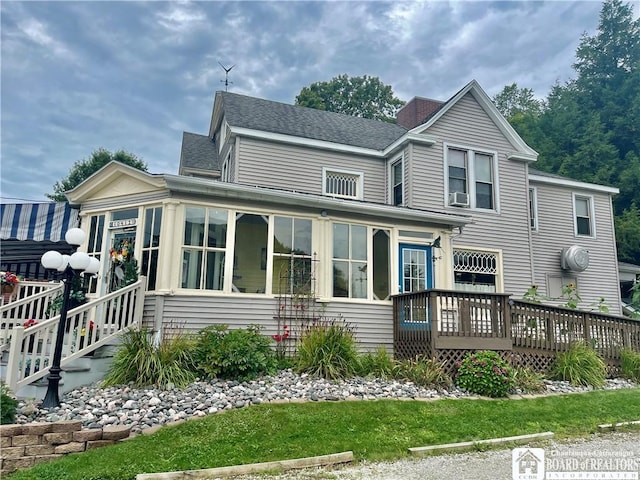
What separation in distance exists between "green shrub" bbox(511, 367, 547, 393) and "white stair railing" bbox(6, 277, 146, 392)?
20.3ft

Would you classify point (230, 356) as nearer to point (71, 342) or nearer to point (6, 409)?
point (71, 342)

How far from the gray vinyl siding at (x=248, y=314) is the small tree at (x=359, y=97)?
25269 millimetres

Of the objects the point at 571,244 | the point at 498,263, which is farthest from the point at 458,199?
the point at 571,244

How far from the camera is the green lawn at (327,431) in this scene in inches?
159

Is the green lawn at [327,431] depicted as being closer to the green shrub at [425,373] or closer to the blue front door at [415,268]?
the green shrub at [425,373]

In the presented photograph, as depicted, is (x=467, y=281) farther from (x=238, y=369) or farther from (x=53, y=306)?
(x=53, y=306)

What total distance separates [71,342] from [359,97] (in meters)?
29.7

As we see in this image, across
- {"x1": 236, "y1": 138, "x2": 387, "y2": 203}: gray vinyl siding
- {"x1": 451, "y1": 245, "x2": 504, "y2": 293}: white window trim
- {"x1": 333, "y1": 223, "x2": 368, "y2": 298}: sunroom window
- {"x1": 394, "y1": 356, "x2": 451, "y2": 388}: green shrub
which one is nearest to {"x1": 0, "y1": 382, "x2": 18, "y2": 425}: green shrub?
→ {"x1": 394, "y1": 356, "x2": 451, "y2": 388}: green shrub

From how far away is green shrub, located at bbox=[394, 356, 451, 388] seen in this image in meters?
6.89

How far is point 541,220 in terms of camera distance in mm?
13789

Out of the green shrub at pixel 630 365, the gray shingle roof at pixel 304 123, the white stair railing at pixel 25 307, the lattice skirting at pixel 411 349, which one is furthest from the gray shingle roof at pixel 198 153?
the green shrub at pixel 630 365

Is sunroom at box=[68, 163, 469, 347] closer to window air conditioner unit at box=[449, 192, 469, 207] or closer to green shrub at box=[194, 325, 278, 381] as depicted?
green shrub at box=[194, 325, 278, 381]

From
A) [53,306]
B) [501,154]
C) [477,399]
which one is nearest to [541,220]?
[501,154]

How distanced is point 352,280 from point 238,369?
326cm
